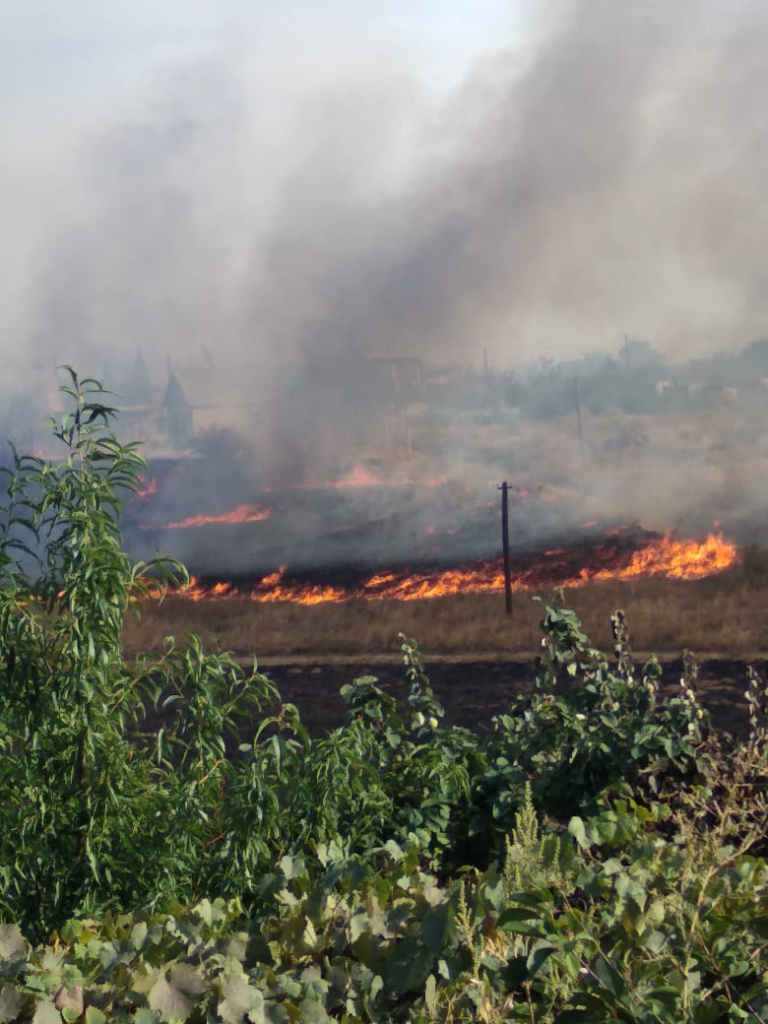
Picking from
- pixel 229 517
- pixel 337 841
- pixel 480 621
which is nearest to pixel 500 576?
pixel 480 621

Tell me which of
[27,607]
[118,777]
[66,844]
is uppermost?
[27,607]

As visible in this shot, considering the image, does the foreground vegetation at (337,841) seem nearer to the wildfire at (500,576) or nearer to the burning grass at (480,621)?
the burning grass at (480,621)

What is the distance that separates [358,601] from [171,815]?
18.8 metres

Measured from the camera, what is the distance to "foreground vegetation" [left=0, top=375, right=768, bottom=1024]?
9.79 ft

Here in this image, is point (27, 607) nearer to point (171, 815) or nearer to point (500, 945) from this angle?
point (171, 815)

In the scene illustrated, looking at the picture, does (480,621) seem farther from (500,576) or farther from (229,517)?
(229,517)

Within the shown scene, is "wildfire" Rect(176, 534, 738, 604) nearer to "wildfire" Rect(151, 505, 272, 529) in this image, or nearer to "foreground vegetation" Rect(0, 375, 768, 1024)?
"wildfire" Rect(151, 505, 272, 529)

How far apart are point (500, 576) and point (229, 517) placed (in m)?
13.7

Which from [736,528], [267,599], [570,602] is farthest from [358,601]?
[736,528]

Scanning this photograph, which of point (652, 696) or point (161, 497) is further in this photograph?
point (161, 497)

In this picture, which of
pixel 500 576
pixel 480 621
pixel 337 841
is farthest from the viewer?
pixel 500 576

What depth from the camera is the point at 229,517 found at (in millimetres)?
38844

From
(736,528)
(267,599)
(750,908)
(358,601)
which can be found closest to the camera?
(750,908)

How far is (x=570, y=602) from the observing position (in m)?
21.9
